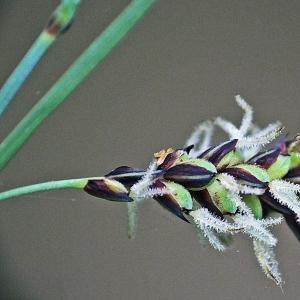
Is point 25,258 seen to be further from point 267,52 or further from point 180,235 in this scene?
point 267,52

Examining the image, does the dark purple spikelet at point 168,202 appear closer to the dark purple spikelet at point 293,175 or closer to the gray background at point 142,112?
the dark purple spikelet at point 293,175

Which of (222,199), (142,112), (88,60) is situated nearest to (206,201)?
(222,199)

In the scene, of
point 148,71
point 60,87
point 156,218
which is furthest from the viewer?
point 148,71

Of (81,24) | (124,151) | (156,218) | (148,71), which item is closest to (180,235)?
(156,218)

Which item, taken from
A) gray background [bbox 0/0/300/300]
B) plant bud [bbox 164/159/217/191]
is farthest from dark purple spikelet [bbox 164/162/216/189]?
gray background [bbox 0/0/300/300]

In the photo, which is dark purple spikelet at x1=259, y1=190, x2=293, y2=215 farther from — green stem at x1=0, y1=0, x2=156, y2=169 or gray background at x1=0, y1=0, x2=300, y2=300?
gray background at x1=0, y1=0, x2=300, y2=300
